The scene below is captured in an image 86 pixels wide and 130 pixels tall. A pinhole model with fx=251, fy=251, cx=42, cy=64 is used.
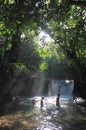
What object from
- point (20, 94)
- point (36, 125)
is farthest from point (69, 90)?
point (36, 125)

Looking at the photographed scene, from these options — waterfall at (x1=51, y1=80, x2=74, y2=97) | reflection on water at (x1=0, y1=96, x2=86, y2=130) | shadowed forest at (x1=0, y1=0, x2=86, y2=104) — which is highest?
shadowed forest at (x1=0, y1=0, x2=86, y2=104)

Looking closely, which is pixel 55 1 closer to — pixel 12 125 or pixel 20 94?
pixel 12 125

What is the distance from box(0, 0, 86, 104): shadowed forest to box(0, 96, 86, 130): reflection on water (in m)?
3.85

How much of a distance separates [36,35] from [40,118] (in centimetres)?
1143

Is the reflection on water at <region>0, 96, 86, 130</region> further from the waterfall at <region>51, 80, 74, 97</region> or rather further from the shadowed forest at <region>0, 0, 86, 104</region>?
the waterfall at <region>51, 80, 74, 97</region>

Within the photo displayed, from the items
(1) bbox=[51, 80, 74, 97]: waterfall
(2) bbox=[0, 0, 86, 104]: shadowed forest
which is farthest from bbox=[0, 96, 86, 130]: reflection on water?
(1) bbox=[51, 80, 74, 97]: waterfall

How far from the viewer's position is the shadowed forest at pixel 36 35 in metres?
11.3

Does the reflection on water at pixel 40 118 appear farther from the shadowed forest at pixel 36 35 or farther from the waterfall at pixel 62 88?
the waterfall at pixel 62 88

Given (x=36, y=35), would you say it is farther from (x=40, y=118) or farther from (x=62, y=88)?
(x=62, y=88)

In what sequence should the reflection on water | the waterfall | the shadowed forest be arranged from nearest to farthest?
the shadowed forest, the reflection on water, the waterfall

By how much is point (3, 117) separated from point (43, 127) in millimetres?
5409

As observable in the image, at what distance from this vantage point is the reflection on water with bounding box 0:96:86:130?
68.0ft

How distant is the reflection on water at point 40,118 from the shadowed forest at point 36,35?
3852 millimetres

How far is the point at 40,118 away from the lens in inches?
947
